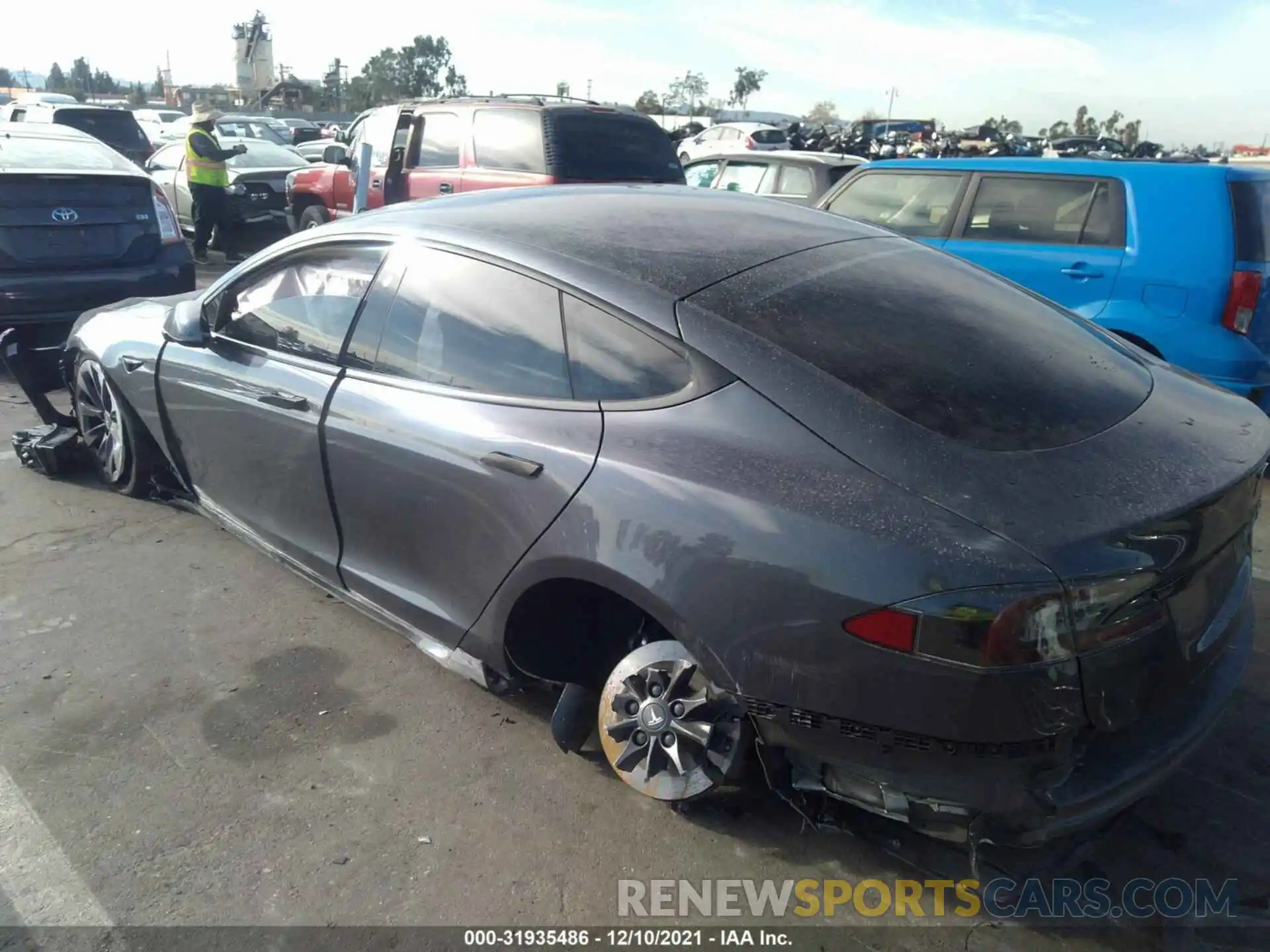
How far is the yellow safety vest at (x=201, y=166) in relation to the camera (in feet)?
35.4

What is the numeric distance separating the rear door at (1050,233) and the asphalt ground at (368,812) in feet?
8.42

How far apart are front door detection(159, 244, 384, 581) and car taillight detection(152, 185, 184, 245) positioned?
11.9ft

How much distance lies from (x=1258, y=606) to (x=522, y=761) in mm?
2998

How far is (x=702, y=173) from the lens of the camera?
397 inches

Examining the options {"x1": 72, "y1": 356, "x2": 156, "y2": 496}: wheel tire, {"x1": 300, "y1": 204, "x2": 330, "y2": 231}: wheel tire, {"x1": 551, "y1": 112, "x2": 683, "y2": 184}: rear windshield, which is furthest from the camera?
{"x1": 300, "y1": 204, "x2": 330, "y2": 231}: wheel tire

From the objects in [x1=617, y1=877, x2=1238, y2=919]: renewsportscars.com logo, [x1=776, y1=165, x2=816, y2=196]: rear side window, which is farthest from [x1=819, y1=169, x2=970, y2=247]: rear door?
[x1=617, y1=877, x2=1238, y2=919]: renewsportscars.com logo

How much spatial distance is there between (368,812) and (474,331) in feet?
4.63

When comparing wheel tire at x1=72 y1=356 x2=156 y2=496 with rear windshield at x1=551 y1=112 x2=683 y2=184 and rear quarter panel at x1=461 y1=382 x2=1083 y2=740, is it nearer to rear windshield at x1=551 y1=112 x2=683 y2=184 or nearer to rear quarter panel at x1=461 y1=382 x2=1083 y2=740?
rear quarter panel at x1=461 y1=382 x2=1083 y2=740

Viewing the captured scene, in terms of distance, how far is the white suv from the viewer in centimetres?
2402

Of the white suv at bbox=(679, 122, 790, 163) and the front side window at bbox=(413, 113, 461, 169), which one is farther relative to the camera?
the white suv at bbox=(679, 122, 790, 163)

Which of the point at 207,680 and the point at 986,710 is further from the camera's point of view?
the point at 207,680

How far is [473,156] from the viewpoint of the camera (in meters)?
8.82

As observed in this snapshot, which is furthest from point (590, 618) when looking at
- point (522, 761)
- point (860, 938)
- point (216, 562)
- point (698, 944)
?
point (216, 562)

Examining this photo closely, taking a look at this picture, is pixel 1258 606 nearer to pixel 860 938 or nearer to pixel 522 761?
pixel 860 938
